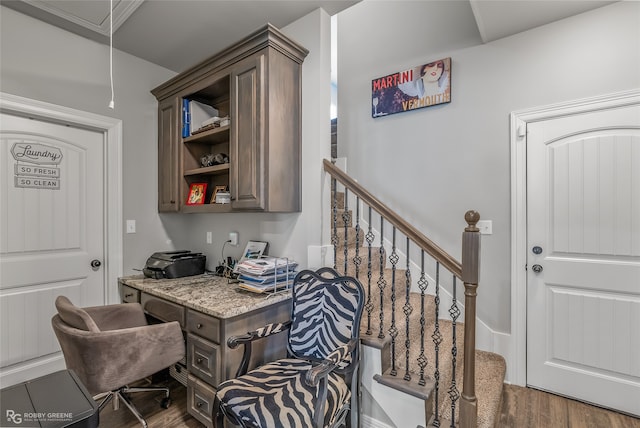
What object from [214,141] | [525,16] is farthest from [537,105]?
[214,141]

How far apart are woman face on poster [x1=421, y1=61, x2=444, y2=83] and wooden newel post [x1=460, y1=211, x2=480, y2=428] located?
169 cm

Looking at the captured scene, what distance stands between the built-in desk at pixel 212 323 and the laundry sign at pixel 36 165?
1.15 m

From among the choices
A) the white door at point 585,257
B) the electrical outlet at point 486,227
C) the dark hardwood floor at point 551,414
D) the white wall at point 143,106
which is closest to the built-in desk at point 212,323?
the white wall at point 143,106

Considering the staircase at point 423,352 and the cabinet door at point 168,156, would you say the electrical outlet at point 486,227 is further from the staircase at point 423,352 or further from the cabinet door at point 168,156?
the cabinet door at point 168,156

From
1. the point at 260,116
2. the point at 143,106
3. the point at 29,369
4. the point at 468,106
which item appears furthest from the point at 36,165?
the point at 468,106

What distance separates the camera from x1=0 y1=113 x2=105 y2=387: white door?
213 cm

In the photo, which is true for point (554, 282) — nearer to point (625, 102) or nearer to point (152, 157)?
point (625, 102)

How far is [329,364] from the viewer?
1.34m

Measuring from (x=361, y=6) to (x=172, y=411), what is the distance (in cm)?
410

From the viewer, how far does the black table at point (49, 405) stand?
2.04ft

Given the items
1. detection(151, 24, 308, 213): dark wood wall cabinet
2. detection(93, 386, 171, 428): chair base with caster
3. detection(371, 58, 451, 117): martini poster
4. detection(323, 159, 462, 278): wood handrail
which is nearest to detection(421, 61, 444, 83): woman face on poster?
detection(371, 58, 451, 117): martini poster

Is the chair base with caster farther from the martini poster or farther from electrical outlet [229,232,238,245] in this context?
the martini poster

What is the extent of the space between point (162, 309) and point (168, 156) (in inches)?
54.3

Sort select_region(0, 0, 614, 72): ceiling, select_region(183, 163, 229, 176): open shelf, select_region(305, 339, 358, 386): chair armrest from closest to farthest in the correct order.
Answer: select_region(305, 339, 358, 386): chair armrest < select_region(0, 0, 614, 72): ceiling < select_region(183, 163, 229, 176): open shelf
